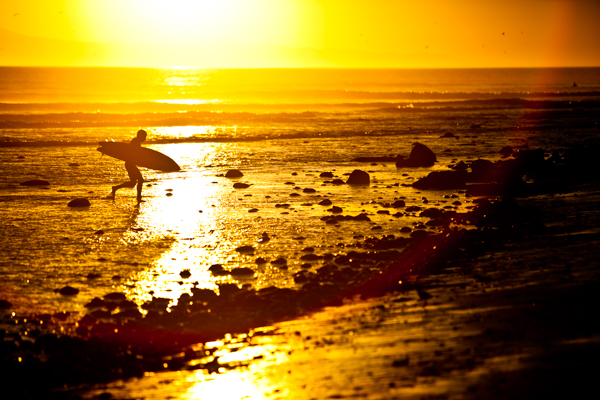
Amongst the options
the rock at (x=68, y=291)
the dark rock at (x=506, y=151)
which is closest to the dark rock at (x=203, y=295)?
the rock at (x=68, y=291)

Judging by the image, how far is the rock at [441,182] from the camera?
70.2 ft

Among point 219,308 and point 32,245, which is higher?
point 32,245

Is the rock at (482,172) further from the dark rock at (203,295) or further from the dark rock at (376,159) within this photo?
the dark rock at (203,295)

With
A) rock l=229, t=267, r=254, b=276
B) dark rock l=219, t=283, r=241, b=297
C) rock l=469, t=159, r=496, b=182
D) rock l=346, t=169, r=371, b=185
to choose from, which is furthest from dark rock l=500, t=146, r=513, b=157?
dark rock l=219, t=283, r=241, b=297

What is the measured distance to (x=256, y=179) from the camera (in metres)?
24.4

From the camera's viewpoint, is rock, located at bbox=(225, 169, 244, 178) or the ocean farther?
rock, located at bbox=(225, 169, 244, 178)

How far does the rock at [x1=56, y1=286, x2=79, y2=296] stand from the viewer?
10875mm

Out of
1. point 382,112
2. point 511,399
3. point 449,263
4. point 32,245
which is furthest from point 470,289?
point 382,112

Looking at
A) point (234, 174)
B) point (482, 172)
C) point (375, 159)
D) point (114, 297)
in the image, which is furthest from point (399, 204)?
point (375, 159)

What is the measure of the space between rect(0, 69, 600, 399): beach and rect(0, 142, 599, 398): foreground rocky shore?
36mm

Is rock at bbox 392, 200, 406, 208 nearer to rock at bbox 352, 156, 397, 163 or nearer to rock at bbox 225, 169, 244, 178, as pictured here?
rock at bbox 225, 169, 244, 178

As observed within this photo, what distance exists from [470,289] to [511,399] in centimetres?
377

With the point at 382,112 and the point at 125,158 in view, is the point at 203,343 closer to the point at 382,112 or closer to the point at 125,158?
the point at 125,158

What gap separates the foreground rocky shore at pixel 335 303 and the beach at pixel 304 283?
0.12ft
